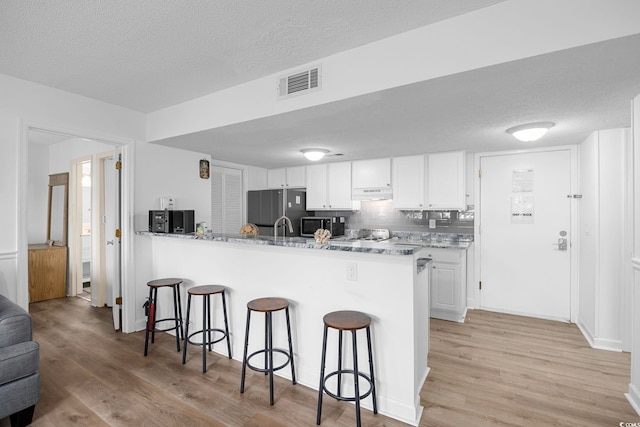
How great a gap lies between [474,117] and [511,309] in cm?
276

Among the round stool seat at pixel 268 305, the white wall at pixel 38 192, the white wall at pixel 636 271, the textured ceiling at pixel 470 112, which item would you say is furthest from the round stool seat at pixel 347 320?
the white wall at pixel 38 192

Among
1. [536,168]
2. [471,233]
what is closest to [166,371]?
[471,233]

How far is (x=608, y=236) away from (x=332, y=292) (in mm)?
2802

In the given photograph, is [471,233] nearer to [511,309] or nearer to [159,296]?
[511,309]

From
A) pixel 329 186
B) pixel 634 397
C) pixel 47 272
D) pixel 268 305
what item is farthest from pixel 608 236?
pixel 47 272

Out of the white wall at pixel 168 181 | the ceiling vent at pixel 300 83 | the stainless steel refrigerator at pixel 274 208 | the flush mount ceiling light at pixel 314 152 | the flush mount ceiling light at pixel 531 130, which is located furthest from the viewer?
the stainless steel refrigerator at pixel 274 208

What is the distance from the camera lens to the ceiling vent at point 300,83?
7.60 ft

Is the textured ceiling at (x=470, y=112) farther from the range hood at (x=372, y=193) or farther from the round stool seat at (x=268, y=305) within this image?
the round stool seat at (x=268, y=305)

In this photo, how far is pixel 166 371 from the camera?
260cm

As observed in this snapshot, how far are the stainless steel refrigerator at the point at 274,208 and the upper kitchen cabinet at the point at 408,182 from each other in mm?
1622

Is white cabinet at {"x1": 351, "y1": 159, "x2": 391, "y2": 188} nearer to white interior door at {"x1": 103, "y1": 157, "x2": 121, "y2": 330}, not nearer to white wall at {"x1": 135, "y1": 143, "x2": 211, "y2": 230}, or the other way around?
white wall at {"x1": 135, "y1": 143, "x2": 211, "y2": 230}

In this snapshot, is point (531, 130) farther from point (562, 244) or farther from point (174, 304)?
point (174, 304)

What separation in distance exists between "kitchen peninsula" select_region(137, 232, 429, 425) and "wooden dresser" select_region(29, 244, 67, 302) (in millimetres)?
3132

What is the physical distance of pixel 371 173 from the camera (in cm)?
473
